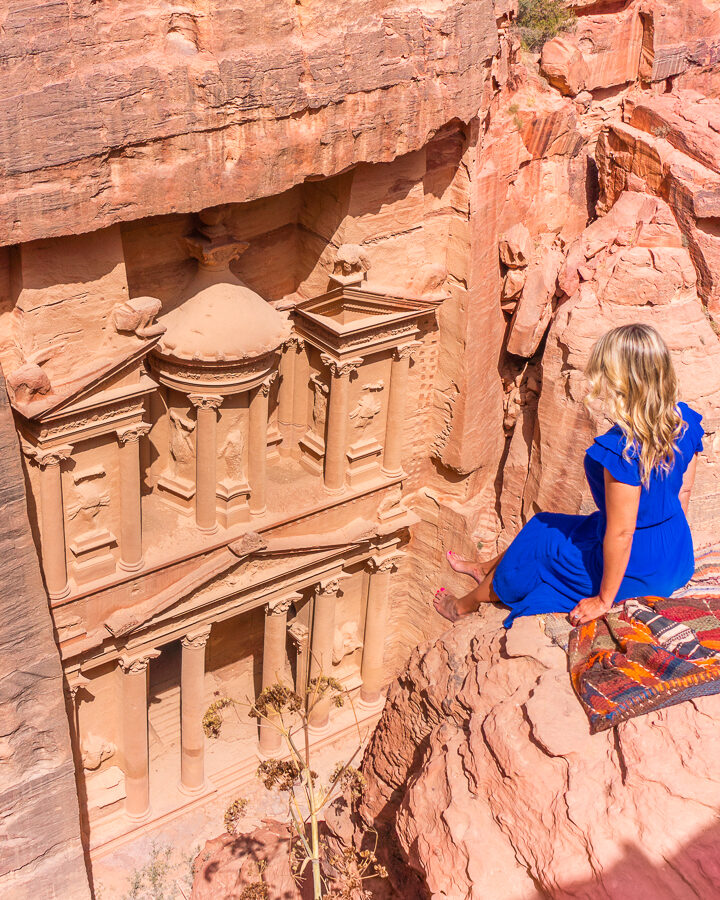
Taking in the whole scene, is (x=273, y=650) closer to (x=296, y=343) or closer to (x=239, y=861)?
(x=239, y=861)

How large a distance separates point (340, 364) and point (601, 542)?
322 inches

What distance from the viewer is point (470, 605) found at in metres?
9.52

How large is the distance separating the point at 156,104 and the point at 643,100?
872 cm

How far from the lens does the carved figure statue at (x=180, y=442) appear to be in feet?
49.6

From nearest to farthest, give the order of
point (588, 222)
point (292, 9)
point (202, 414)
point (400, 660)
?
point (292, 9), point (202, 414), point (588, 222), point (400, 660)

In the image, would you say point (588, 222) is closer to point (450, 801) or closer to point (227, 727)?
point (227, 727)

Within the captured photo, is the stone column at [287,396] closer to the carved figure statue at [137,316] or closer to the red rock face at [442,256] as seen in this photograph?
the red rock face at [442,256]

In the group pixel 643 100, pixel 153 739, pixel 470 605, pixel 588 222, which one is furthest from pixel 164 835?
pixel 643 100

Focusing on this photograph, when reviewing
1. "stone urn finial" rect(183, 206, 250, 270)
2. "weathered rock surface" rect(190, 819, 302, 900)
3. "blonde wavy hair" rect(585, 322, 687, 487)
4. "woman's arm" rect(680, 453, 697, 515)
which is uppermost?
"blonde wavy hair" rect(585, 322, 687, 487)

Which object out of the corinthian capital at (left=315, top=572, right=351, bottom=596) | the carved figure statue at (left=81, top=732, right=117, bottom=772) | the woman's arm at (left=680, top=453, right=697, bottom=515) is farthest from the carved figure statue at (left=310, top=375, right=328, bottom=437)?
the woman's arm at (left=680, top=453, right=697, bottom=515)

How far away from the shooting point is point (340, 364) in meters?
15.6

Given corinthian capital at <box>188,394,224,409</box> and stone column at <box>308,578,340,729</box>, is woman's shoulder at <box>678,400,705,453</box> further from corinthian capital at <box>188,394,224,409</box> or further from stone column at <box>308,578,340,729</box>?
stone column at <box>308,578,340,729</box>

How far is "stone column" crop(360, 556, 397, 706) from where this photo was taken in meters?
17.8

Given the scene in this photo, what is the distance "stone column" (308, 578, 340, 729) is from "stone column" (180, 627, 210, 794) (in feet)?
6.15
